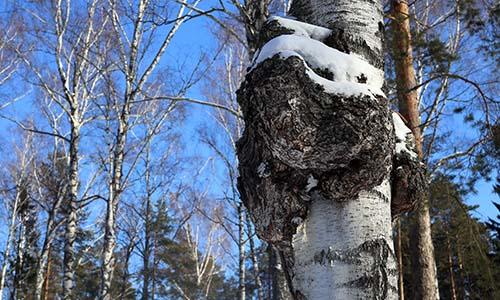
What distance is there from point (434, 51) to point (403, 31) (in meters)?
0.31

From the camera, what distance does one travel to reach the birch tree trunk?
1.35 m

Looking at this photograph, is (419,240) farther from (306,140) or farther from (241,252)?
(241,252)

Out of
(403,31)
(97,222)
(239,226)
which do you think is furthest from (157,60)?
(97,222)

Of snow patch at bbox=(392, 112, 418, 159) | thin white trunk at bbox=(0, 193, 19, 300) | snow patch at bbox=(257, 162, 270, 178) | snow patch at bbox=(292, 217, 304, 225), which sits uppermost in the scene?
thin white trunk at bbox=(0, 193, 19, 300)

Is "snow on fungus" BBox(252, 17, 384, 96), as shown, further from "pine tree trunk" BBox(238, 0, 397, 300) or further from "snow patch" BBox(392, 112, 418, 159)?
"snow patch" BBox(392, 112, 418, 159)

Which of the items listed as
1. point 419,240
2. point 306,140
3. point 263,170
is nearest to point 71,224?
point 419,240

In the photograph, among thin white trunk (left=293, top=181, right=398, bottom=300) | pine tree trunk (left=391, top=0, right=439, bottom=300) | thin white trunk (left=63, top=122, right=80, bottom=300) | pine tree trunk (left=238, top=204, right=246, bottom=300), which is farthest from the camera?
pine tree trunk (left=238, top=204, right=246, bottom=300)

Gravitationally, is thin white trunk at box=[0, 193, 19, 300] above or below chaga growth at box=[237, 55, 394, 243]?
above

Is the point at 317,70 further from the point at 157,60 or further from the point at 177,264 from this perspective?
the point at 177,264

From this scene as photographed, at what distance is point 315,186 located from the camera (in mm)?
1455

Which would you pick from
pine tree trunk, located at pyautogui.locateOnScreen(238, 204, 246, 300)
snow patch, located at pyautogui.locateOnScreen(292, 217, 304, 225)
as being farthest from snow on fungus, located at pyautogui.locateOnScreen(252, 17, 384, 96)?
pine tree trunk, located at pyautogui.locateOnScreen(238, 204, 246, 300)

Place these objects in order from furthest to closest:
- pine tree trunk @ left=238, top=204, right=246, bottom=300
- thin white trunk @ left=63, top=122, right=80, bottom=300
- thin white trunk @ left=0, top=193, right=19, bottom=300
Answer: thin white trunk @ left=0, top=193, right=19, bottom=300 → pine tree trunk @ left=238, top=204, right=246, bottom=300 → thin white trunk @ left=63, top=122, right=80, bottom=300

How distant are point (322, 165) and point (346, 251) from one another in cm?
28

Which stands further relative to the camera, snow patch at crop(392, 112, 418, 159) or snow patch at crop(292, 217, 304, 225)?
snow patch at crop(392, 112, 418, 159)
